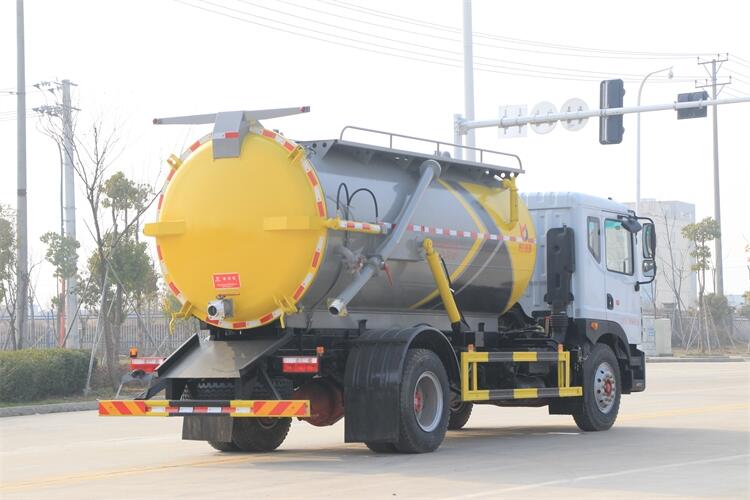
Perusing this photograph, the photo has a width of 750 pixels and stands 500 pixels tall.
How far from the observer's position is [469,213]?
15.1 meters

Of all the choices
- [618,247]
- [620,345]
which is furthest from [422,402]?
[618,247]

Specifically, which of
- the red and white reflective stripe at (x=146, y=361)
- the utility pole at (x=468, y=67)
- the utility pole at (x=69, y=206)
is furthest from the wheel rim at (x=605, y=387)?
the utility pole at (x=69, y=206)

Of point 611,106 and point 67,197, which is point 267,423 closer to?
point 611,106

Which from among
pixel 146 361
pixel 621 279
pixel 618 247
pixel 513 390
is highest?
pixel 618 247

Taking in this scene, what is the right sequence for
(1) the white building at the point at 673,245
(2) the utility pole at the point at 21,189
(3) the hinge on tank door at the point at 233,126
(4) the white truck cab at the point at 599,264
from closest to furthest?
(3) the hinge on tank door at the point at 233,126 < (4) the white truck cab at the point at 599,264 < (2) the utility pole at the point at 21,189 < (1) the white building at the point at 673,245

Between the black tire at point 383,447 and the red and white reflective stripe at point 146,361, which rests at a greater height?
the red and white reflective stripe at point 146,361

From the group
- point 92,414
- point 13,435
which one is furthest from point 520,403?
point 92,414

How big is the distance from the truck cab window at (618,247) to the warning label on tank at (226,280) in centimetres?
654

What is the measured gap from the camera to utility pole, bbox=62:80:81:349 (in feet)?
96.9

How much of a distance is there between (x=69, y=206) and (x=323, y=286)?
1119 inches

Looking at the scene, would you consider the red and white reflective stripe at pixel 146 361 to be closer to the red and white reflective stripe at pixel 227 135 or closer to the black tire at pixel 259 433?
the black tire at pixel 259 433

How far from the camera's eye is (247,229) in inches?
514

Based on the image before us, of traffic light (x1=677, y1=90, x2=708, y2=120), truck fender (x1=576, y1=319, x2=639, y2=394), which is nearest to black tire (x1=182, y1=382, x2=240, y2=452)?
truck fender (x1=576, y1=319, x2=639, y2=394)

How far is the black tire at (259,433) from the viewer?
47.1 ft
